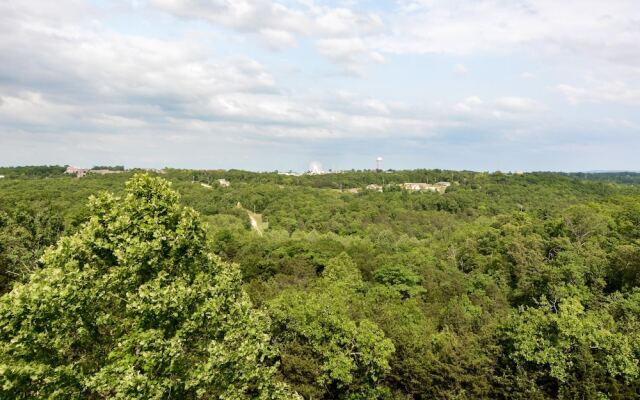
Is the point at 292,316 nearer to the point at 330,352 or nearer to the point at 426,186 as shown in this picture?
the point at 330,352

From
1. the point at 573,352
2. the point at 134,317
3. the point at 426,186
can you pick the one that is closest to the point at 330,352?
the point at 573,352

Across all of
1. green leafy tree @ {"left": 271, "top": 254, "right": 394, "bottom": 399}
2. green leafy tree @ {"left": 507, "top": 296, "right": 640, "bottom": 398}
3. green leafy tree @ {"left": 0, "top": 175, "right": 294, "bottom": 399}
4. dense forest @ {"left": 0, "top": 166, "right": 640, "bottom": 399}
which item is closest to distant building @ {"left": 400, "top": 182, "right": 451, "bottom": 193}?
dense forest @ {"left": 0, "top": 166, "right": 640, "bottom": 399}

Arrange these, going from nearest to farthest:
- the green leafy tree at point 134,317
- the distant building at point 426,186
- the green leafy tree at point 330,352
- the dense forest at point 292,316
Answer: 1. the green leafy tree at point 134,317
2. the dense forest at point 292,316
3. the green leafy tree at point 330,352
4. the distant building at point 426,186

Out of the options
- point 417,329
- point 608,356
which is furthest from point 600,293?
point 417,329

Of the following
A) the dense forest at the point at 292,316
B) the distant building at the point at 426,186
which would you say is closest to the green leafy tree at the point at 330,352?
the dense forest at the point at 292,316

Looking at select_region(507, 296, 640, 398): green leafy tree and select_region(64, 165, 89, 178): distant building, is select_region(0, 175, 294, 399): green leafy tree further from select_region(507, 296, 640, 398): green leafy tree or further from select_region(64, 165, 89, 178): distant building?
select_region(64, 165, 89, 178): distant building

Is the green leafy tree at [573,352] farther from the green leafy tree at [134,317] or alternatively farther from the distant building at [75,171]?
the distant building at [75,171]
